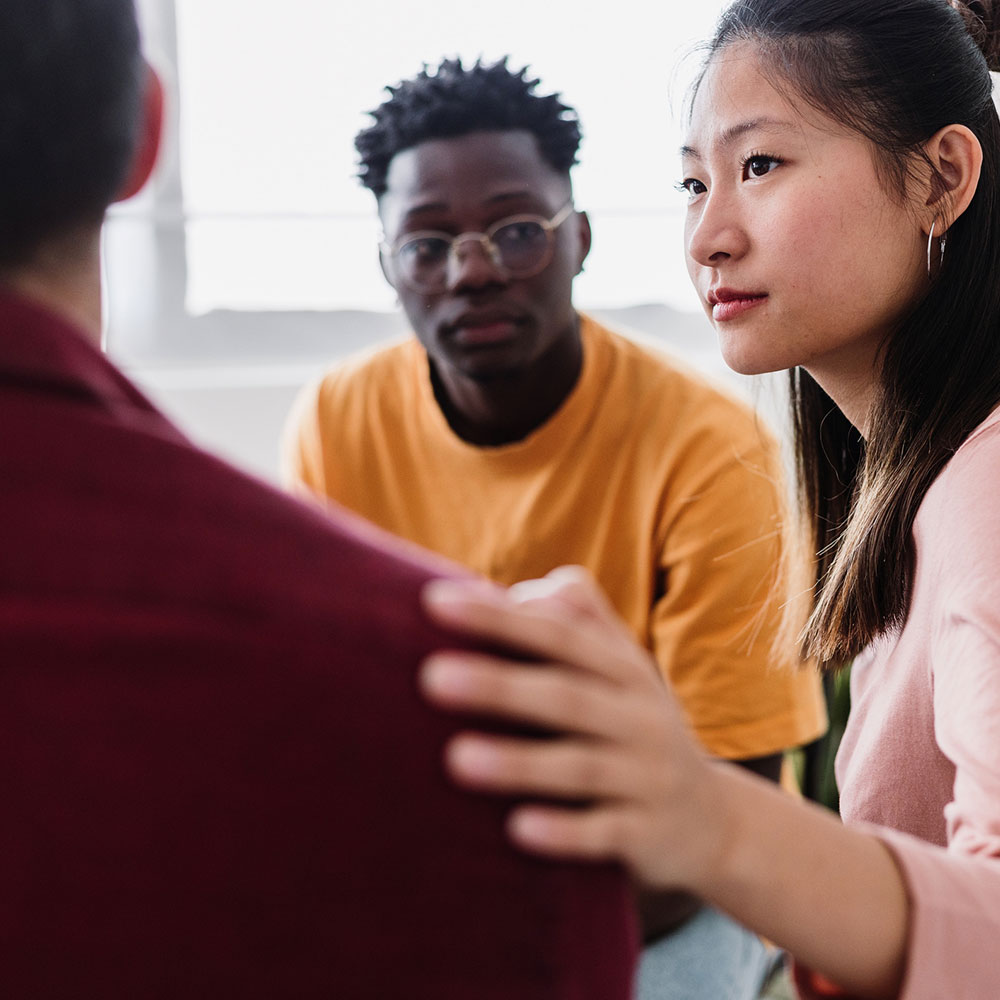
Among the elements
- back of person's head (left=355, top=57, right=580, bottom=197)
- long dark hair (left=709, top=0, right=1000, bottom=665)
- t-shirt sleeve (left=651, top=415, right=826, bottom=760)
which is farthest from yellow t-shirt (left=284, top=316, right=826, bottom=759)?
long dark hair (left=709, top=0, right=1000, bottom=665)

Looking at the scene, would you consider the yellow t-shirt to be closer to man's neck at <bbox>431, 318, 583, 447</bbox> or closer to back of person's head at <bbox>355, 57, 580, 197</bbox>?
man's neck at <bbox>431, 318, 583, 447</bbox>

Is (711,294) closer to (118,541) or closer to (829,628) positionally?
(829,628)

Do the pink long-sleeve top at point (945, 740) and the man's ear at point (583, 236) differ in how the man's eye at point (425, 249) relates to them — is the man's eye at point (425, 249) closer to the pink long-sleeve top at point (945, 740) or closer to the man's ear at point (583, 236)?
the man's ear at point (583, 236)

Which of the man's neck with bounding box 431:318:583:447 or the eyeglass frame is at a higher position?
the eyeglass frame

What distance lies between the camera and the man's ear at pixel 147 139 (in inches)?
20.3

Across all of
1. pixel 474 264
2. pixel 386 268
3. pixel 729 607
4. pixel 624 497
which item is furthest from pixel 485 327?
pixel 729 607

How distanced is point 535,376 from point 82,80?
3.73 feet

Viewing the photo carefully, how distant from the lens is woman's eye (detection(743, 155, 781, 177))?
0.98m

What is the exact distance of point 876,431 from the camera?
3.34 ft

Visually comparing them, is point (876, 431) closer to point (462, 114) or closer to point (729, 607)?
point (729, 607)

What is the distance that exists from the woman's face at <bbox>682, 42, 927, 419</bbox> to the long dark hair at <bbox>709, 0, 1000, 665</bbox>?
0.02 meters

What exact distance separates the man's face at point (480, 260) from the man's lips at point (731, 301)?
536 mm

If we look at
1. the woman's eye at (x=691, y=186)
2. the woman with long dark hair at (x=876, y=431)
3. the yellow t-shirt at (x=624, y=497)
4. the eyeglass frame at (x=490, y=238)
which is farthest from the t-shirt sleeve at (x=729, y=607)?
the woman's eye at (x=691, y=186)

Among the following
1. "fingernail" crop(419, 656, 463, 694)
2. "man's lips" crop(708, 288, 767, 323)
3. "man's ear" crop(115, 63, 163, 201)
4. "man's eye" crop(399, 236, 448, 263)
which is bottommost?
"fingernail" crop(419, 656, 463, 694)
